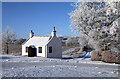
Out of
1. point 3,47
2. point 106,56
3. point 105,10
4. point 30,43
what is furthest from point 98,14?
point 3,47

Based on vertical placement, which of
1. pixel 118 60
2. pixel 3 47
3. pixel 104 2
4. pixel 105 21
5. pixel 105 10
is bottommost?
pixel 118 60

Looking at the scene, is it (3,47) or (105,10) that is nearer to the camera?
(105,10)

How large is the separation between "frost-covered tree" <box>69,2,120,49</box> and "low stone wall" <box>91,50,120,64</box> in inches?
85.8

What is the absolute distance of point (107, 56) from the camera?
63.1 feet

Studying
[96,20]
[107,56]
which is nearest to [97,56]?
[107,56]

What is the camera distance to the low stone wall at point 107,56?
18.6m

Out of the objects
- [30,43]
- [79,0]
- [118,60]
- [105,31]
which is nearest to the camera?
[118,60]

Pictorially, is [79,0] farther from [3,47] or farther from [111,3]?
[3,47]

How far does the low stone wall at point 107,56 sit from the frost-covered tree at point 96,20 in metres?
2.18

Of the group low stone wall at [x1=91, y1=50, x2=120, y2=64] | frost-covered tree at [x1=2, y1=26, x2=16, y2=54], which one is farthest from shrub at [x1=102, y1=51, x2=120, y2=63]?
frost-covered tree at [x1=2, y1=26, x2=16, y2=54]

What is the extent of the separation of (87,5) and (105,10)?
10.5ft

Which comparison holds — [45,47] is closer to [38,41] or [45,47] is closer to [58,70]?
[38,41]

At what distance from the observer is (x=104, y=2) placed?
22188 mm

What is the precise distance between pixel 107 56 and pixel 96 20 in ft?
18.0
